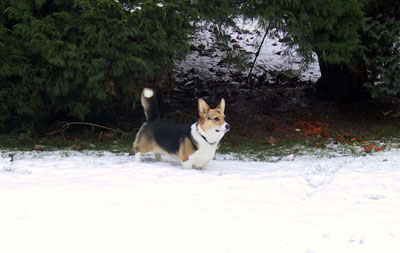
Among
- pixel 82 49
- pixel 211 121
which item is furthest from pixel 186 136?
pixel 82 49

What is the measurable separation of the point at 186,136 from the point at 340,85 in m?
6.25

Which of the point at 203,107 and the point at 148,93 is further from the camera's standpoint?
the point at 148,93

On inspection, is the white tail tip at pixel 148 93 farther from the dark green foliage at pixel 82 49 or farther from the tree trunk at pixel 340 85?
the tree trunk at pixel 340 85

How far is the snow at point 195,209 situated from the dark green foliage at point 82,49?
7.11ft

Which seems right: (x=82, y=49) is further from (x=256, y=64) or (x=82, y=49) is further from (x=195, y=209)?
(x=256, y=64)

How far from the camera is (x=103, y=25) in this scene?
23.9 ft

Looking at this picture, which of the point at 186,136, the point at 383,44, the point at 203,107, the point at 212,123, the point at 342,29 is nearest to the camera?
the point at 212,123

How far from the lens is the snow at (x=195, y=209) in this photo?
340cm

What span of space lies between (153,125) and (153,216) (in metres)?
2.67

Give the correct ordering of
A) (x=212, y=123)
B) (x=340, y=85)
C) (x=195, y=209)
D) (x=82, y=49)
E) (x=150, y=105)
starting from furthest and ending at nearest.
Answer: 1. (x=340, y=85)
2. (x=82, y=49)
3. (x=150, y=105)
4. (x=212, y=123)
5. (x=195, y=209)

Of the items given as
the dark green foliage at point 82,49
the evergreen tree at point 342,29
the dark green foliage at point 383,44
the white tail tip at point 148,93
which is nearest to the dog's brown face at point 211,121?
the white tail tip at point 148,93

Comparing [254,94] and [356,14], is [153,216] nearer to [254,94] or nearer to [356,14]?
[356,14]

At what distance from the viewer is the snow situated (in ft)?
11.1

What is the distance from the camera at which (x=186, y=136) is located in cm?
595
